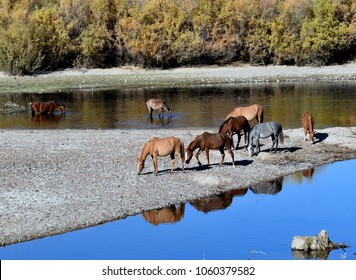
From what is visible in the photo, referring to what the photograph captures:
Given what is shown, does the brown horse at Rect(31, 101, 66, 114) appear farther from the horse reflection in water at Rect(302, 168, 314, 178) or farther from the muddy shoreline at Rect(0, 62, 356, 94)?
the horse reflection in water at Rect(302, 168, 314, 178)

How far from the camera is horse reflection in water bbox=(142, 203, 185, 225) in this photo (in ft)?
47.5

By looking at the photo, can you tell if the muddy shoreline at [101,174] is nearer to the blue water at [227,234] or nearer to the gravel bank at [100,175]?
the gravel bank at [100,175]

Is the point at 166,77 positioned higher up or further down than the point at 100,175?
further down

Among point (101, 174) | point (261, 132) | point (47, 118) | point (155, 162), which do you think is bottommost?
point (47, 118)

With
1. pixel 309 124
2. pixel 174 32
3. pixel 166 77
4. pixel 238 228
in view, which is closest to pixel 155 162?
pixel 238 228

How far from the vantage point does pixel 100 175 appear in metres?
17.6

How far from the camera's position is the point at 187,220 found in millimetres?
14531

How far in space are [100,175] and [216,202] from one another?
3.27m

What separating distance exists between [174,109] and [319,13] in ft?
120

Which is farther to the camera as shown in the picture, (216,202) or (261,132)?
(261,132)

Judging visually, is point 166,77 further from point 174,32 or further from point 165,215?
point 165,215

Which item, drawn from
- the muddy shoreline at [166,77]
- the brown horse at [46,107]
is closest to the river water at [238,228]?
the brown horse at [46,107]

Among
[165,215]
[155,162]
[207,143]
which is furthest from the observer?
[207,143]

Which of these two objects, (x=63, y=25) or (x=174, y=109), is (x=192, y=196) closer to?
(x=174, y=109)
